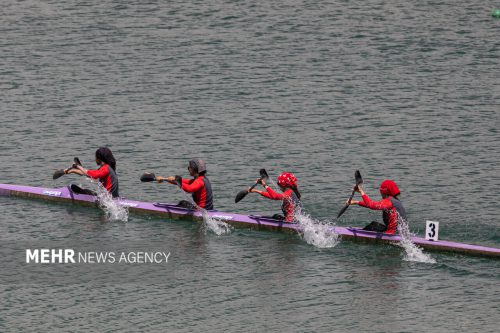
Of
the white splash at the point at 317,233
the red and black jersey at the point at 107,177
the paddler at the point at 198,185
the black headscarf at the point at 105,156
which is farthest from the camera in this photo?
the black headscarf at the point at 105,156

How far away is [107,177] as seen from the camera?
140 feet

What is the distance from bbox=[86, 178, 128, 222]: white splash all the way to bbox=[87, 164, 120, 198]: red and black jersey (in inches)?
6.9

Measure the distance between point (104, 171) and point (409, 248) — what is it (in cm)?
1092

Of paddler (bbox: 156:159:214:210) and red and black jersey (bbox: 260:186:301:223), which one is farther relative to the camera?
paddler (bbox: 156:159:214:210)

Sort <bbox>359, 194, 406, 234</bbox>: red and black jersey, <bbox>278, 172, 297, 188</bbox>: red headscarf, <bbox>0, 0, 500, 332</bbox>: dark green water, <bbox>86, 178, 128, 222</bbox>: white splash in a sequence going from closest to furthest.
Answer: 1. <bbox>0, 0, 500, 332</bbox>: dark green water
2. <bbox>359, 194, 406, 234</bbox>: red and black jersey
3. <bbox>278, 172, 297, 188</bbox>: red headscarf
4. <bbox>86, 178, 128, 222</bbox>: white splash

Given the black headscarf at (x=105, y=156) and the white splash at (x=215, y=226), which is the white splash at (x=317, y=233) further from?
the black headscarf at (x=105, y=156)

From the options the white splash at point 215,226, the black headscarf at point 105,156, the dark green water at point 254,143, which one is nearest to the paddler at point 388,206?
the dark green water at point 254,143

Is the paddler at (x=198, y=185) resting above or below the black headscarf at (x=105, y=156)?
below

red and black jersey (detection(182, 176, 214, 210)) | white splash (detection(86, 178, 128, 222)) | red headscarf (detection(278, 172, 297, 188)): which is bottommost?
white splash (detection(86, 178, 128, 222))

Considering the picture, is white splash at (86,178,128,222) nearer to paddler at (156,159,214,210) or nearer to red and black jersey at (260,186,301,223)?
paddler at (156,159,214,210)

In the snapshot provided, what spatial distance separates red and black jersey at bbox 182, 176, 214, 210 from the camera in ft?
135

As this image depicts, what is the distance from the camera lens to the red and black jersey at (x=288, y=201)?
39906 millimetres

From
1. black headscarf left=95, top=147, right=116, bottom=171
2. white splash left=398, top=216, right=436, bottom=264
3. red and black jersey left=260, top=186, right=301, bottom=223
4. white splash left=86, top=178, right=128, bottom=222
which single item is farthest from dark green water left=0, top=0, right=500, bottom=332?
black headscarf left=95, top=147, right=116, bottom=171

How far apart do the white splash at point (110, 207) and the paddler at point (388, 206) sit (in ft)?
26.9
